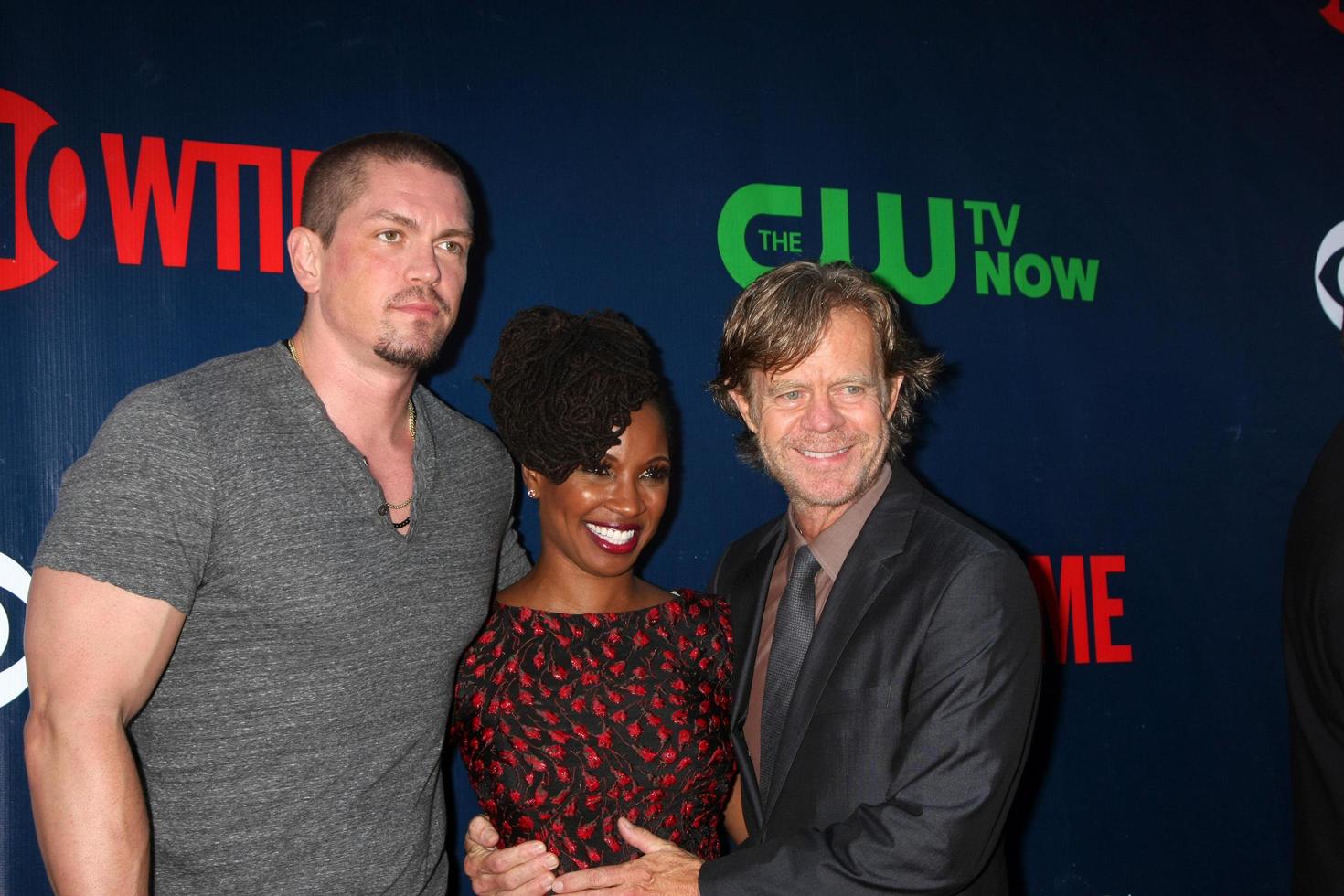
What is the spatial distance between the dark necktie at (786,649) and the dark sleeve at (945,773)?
177mm

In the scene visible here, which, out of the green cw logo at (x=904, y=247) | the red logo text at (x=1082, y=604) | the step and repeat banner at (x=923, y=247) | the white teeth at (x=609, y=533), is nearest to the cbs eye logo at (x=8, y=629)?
the step and repeat banner at (x=923, y=247)

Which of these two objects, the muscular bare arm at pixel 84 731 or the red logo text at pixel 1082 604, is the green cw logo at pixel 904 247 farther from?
the muscular bare arm at pixel 84 731

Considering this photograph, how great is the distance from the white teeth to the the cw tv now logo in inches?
40.8

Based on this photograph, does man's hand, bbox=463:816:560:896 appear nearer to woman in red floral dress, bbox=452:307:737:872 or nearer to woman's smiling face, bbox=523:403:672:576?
woman in red floral dress, bbox=452:307:737:872

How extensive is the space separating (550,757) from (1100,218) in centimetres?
240

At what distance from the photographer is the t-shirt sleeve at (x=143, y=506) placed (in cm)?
154

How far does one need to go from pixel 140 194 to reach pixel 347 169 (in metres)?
0.70

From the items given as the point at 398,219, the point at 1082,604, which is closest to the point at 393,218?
the point at 398,219

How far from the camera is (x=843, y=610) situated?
1854 mm

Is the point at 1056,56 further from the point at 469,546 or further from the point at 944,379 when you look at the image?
the point at 469,546

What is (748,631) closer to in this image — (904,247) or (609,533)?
(609,533)

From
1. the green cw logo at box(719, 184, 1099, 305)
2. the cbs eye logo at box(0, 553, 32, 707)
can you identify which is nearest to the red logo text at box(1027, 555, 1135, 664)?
the green cw logo at box(719, 184, 1099, 305)

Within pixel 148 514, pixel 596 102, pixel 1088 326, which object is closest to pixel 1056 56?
pixel 1088 326

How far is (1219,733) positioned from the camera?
10.6 feet
